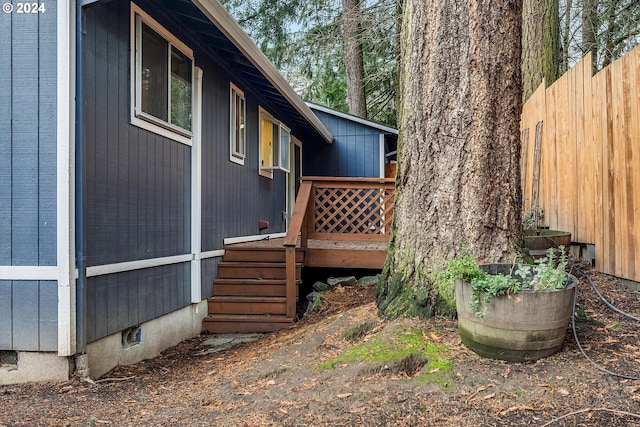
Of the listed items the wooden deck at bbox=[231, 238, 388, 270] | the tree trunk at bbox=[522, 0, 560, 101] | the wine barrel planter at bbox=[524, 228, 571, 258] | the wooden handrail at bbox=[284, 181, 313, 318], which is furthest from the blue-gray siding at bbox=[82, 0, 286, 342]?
the tree trunk at bbox=[522, 0, 560, 101]

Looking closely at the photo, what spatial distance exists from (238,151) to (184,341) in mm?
2841

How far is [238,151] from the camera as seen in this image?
6.77 meters

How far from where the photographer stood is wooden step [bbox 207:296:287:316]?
215 inches

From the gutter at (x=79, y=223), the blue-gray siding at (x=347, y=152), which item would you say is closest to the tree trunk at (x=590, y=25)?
the blue-gray siding at (x=347, y=152)

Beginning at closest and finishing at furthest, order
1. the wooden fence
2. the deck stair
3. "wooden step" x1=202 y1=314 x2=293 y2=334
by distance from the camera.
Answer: the wooden fence → "wooden step" x1=202 y1=314 x2=293 y2=334 → the deck stair

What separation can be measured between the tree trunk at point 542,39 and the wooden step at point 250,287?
19.1ft

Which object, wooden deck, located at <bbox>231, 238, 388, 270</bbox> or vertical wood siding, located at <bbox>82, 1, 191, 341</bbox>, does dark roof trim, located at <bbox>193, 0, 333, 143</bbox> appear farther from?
wooden deck, located at <bbox>231, 238, 388, 270</bbox>

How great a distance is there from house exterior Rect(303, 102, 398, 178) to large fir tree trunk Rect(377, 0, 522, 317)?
762cm

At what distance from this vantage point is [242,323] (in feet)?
18.0

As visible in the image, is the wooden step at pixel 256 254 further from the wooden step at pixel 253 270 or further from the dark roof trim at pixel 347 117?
the dark roof trim at pixel 347 117

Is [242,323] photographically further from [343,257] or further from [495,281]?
[495,281]

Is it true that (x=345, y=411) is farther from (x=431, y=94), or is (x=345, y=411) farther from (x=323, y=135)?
(x=323, y=135)

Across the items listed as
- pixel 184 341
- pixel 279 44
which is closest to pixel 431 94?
pixel 184 341

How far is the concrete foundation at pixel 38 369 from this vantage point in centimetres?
329
